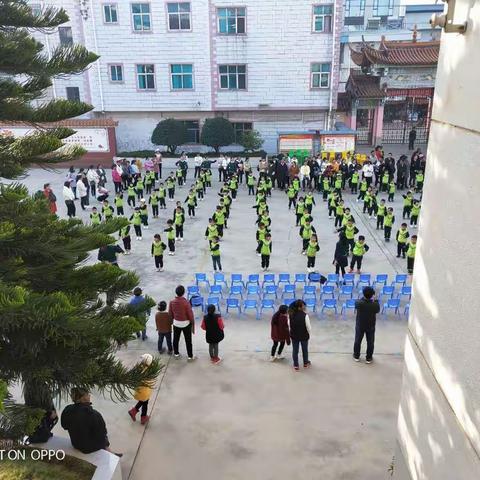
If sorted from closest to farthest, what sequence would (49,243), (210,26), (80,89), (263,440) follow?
(49,243), (263,440), (210,26), (80,89)

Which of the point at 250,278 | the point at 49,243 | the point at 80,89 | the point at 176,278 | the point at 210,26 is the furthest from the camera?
the point at 80,89

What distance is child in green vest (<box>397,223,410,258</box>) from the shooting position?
11.7 meters

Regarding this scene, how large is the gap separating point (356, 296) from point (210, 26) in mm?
19550

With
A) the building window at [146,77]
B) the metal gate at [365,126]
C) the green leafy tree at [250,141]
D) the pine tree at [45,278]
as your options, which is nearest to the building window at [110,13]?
the building window at [146,77]

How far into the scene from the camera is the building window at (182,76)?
84.2ft

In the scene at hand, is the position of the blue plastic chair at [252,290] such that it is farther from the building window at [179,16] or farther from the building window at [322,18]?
the building window at [179,16]

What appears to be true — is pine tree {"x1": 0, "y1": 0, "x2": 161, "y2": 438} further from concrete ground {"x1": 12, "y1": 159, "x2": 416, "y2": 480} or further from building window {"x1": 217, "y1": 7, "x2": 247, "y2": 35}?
building window {"x1": 217, "y1": 7, "x2": 247, "y2": 35}

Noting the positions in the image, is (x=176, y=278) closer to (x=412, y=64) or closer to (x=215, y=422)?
(x=215, y=422)

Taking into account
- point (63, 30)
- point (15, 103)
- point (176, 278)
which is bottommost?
point (176, 278)

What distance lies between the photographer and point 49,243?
4.79m

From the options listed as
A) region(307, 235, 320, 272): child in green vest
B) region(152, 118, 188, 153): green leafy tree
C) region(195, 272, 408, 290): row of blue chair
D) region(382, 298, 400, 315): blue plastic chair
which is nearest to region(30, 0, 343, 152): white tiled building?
region(152, 118, 188, 153): green leafy tree

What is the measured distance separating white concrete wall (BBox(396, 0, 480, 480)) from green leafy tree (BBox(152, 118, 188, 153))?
→ 70.6 ft

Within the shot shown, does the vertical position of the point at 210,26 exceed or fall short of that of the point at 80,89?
it exceeds it

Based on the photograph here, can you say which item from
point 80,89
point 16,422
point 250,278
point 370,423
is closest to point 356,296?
point 250,278
